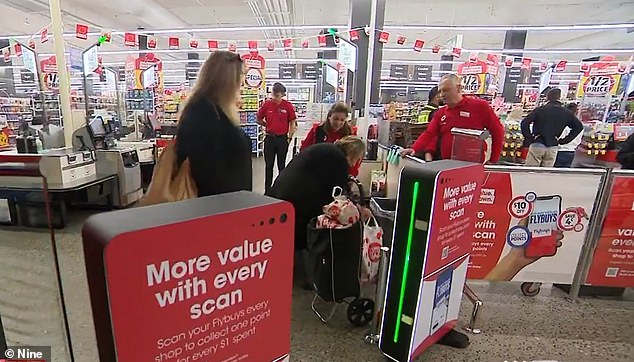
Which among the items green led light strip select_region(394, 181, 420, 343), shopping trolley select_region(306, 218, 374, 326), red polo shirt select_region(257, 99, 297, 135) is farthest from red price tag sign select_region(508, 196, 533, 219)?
red polo shirt select_region(257, 99, 297, 135)

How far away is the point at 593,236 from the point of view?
2.72 m

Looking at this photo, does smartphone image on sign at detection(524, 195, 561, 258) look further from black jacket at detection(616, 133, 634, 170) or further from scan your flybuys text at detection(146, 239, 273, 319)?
scan your flybuys text at detection(146, 239, 273, 319)

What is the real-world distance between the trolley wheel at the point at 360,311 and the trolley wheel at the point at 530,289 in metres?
1.33

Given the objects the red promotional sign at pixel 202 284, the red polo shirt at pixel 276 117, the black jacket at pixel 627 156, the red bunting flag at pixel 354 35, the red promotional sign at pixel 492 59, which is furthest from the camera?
the red promotional sign at pixel 492 59

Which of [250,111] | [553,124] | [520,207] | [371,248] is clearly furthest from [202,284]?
[250,111]

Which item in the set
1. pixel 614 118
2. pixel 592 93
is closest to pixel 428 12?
pixel 592 93

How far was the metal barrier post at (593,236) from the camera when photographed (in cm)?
263

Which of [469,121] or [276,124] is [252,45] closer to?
[276,124]

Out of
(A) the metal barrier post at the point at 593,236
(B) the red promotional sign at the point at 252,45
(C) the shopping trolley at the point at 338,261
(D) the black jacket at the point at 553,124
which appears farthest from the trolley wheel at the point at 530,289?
(B) the red promotional sign at the point at 252,45

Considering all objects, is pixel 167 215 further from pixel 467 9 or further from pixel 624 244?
pixel 467 9

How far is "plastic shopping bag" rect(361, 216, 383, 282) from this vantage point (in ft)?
8.09

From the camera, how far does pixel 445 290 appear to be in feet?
6.73

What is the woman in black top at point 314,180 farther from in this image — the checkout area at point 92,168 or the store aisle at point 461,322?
the checkout area at point 92,168

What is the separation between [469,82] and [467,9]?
1.80m
